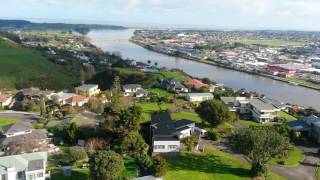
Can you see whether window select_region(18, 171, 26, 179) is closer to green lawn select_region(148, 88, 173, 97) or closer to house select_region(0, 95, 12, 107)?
house select_region(0, 95, 12, 107)

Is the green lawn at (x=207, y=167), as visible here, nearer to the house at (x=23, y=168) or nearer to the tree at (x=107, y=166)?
A: the tree at (x=107, y=166)

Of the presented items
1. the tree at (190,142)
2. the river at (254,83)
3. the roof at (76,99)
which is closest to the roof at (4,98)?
Answer: the roof at (76,99)

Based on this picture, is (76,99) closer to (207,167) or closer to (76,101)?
(76,101)

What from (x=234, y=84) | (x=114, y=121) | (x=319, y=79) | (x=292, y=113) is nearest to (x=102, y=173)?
(x=114, y=121)

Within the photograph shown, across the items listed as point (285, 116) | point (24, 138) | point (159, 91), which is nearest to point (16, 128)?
point (24, 138)

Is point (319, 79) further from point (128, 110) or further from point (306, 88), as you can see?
point (128, 110)

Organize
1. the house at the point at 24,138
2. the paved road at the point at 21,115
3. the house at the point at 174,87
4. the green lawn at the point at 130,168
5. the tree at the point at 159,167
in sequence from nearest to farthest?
the tree at the point at 159,167 < the green lawn at the point at 130,168 < the house at the point at 24,138 < the paved road at the point at 21,115 < the house at the point at 174,87

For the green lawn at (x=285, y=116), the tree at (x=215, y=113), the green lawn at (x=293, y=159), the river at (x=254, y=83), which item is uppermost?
the tree at (x=215, y=113)
